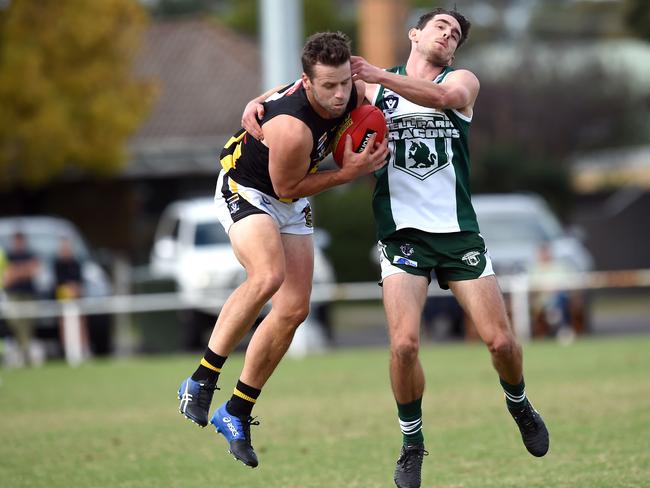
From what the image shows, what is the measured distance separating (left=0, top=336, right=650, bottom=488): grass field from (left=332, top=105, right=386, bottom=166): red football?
2.14 m

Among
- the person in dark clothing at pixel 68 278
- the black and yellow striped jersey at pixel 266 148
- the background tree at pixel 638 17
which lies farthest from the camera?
the background tree at pixel 638 17

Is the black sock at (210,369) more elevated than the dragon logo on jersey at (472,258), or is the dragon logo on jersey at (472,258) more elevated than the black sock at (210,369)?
the dragon logo on jersey at (472,258)

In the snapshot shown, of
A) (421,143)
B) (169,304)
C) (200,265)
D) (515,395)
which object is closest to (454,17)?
(421,143)

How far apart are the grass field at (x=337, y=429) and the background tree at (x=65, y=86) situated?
11.3m

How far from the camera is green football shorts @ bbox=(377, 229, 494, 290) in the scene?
7547mm

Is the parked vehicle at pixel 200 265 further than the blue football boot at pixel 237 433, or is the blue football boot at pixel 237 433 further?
the parked vehicle at pixel 200 265

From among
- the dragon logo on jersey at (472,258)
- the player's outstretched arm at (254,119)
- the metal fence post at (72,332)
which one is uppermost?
the player's outstretched arm at (254,119)

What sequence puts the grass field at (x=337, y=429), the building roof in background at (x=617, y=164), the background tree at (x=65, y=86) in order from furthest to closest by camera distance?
the building roof in background at (x=617, y=164), the background tree at (x=65, y=86), the grass field at (x=337, y=429)

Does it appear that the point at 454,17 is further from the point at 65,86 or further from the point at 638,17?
the point at 65,86

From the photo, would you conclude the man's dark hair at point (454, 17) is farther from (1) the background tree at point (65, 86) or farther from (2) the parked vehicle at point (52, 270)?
(1) the background tree at point (65, 86)

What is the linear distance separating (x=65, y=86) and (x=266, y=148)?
2126cm

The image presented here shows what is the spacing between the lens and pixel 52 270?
819 inches

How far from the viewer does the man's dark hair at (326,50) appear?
7.18 metres

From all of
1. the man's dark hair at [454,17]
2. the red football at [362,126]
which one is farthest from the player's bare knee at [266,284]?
the man's dark hair at [454,17]
